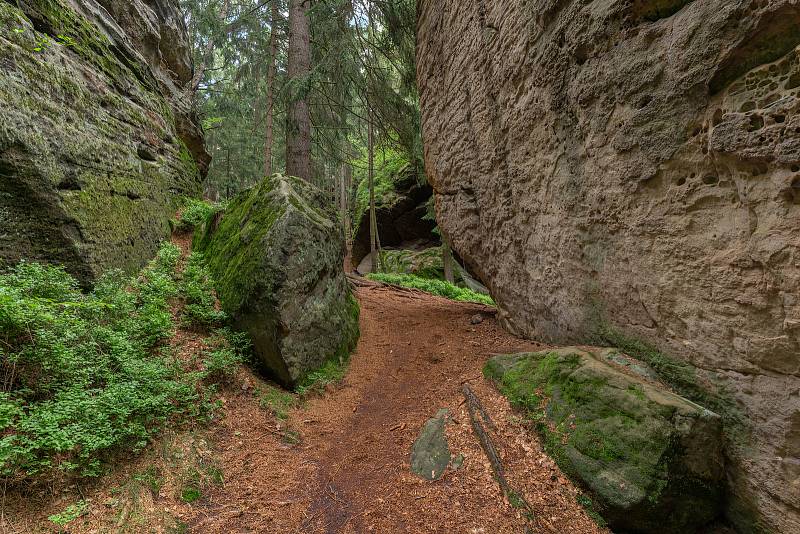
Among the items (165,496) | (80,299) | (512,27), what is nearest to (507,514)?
(165,496)

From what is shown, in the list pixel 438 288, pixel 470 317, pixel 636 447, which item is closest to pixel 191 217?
pixel 470 317

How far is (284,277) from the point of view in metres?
5.42

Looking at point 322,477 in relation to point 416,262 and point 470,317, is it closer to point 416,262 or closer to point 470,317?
point 470,317

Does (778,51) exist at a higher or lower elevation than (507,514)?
higher

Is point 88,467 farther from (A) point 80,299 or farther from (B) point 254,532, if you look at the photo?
(A) point 80,299

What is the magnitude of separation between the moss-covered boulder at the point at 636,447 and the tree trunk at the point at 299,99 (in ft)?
27.8

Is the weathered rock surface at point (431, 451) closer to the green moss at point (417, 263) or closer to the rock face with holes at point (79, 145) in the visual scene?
the rock face with holes at point (79, 145)

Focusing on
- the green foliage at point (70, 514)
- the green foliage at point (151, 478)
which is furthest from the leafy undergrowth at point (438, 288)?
the green foliage at point (70, 514)

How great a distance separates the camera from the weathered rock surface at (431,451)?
3588 mm

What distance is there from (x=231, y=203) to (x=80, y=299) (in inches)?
141

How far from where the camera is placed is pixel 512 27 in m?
5.70

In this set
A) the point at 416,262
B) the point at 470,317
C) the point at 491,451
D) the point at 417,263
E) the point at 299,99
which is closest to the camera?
the point at 491,451

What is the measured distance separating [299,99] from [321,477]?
940cm

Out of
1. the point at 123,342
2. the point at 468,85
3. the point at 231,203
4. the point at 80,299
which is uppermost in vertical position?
the point at 468,85
